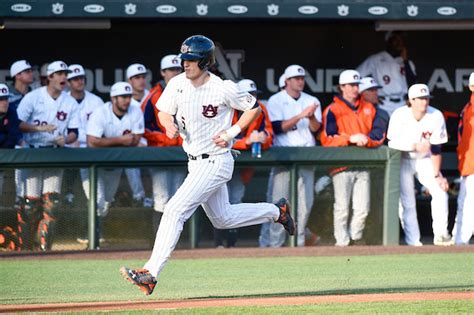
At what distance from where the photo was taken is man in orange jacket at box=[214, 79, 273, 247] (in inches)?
437

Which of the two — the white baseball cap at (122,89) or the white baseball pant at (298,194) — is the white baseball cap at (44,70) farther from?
the white baseball pant at (298,194)

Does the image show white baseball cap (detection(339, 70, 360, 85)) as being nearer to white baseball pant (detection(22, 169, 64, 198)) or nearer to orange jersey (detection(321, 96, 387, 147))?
orange jersey (detection(321, 96, 387, 147))

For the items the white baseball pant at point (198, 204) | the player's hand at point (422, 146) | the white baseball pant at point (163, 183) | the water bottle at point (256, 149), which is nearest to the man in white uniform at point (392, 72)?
the player's hand at point (422, 146)

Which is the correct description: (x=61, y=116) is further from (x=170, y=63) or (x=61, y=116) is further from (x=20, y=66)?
(x=170, y=63)

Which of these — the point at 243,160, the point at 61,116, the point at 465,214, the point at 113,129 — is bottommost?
the point at 465,214

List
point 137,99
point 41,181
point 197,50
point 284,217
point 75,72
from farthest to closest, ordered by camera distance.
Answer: point 137,99 < point 75,72 < point 41,181 < point 284,217 < point 197,50

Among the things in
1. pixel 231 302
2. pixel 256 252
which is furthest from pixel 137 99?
pixel 231 302

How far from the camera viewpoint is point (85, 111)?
11609 mm

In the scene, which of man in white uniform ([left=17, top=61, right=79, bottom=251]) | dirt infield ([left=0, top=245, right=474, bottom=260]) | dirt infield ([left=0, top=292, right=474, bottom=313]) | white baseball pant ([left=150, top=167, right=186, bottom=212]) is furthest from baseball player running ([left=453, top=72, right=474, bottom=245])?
dirt infield ([left=0, top=292, right=474, bottom=313])

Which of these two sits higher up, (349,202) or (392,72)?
(392,72)

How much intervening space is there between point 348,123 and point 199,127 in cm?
430

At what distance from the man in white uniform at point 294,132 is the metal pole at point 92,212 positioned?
1.67 meters

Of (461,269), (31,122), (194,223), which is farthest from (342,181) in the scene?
(31,122)

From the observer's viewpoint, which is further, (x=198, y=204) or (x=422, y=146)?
(x=422, y=146)
